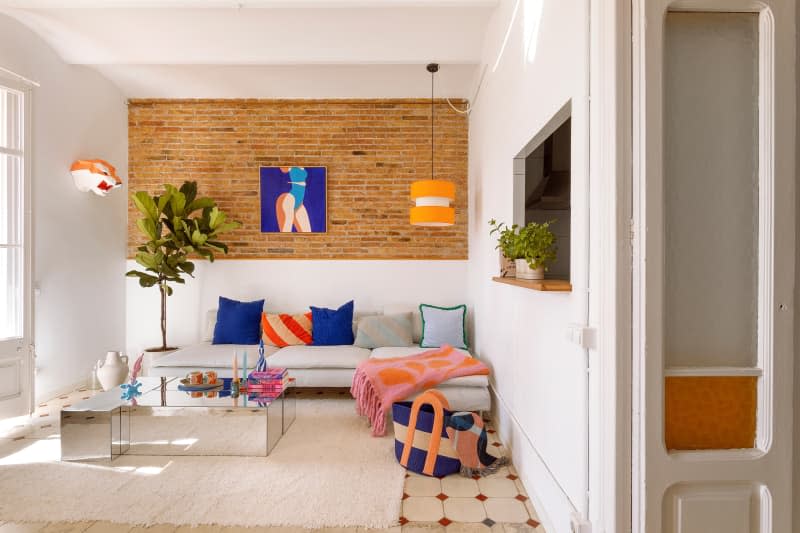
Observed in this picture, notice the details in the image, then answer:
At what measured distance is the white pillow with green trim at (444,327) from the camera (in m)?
4.67

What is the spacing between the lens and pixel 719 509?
125cm

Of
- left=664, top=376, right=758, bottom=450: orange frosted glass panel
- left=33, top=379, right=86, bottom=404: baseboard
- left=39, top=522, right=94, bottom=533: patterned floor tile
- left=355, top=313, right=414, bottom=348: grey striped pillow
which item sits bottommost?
left=39, top=522, right=94, bottom=533: patterned floor tile

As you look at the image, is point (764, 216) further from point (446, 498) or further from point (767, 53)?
point (446, 498)

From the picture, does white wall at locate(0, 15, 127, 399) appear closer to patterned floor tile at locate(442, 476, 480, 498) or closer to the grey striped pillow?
the grey striped pillow

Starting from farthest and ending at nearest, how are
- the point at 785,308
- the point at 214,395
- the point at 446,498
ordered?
the point at 214,395
the point at 446,498
the point at 785,308

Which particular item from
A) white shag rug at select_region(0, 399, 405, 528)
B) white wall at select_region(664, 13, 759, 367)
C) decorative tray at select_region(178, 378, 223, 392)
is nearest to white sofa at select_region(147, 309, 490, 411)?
decorative tray at select_region(178, 378, 223, 392)

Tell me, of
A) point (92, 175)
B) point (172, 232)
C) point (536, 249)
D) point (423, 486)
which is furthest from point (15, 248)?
point (536, 249)

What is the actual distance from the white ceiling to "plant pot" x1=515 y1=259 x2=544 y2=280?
2.23 metres

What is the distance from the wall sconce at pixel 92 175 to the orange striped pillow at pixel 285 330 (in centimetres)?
212

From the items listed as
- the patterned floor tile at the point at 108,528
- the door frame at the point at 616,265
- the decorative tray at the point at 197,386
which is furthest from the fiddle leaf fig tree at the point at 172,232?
the door frame at the point at 616,265

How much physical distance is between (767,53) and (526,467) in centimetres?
231

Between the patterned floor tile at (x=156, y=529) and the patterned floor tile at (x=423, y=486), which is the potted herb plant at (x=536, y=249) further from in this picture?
the patterned floor tile at (x=156, y=529)

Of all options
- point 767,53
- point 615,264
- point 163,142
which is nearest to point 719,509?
point 615,264

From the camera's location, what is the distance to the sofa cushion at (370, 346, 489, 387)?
12.2ft
